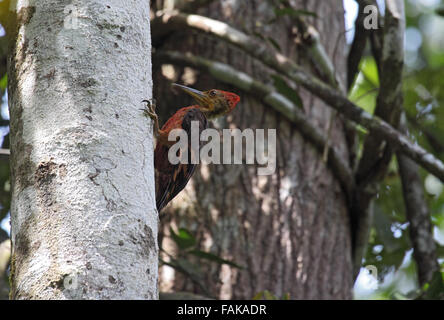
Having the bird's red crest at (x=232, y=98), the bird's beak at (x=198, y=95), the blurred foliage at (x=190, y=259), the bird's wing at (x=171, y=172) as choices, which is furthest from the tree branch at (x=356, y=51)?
the blurred foliage at (x=190, y=259)

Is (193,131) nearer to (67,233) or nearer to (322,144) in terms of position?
(322,144)

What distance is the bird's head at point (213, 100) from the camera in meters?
4.21

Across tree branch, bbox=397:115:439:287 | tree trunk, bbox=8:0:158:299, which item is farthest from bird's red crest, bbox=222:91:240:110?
tree trunk, bbox=8:0:158:299

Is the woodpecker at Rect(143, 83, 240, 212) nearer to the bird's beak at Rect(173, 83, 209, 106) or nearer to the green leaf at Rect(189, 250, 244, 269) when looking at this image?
Result: the bird's beak at Rect(173, 83, 209, 106)

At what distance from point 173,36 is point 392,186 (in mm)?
2757

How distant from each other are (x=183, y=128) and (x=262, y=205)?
0.80 m

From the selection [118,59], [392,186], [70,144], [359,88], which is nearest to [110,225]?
[70,144]

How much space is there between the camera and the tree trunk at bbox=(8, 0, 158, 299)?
1623mm

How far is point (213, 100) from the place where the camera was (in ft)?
14.0

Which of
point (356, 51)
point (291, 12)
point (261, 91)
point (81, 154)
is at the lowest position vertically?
point (81, 154)

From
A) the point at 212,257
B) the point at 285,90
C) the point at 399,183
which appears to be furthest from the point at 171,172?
the point at 399,183

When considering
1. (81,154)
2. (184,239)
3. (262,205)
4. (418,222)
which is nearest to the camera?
(81,154)

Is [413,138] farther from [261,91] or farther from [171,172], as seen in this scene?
[171,172]

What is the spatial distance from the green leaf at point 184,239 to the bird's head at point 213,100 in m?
0.93
